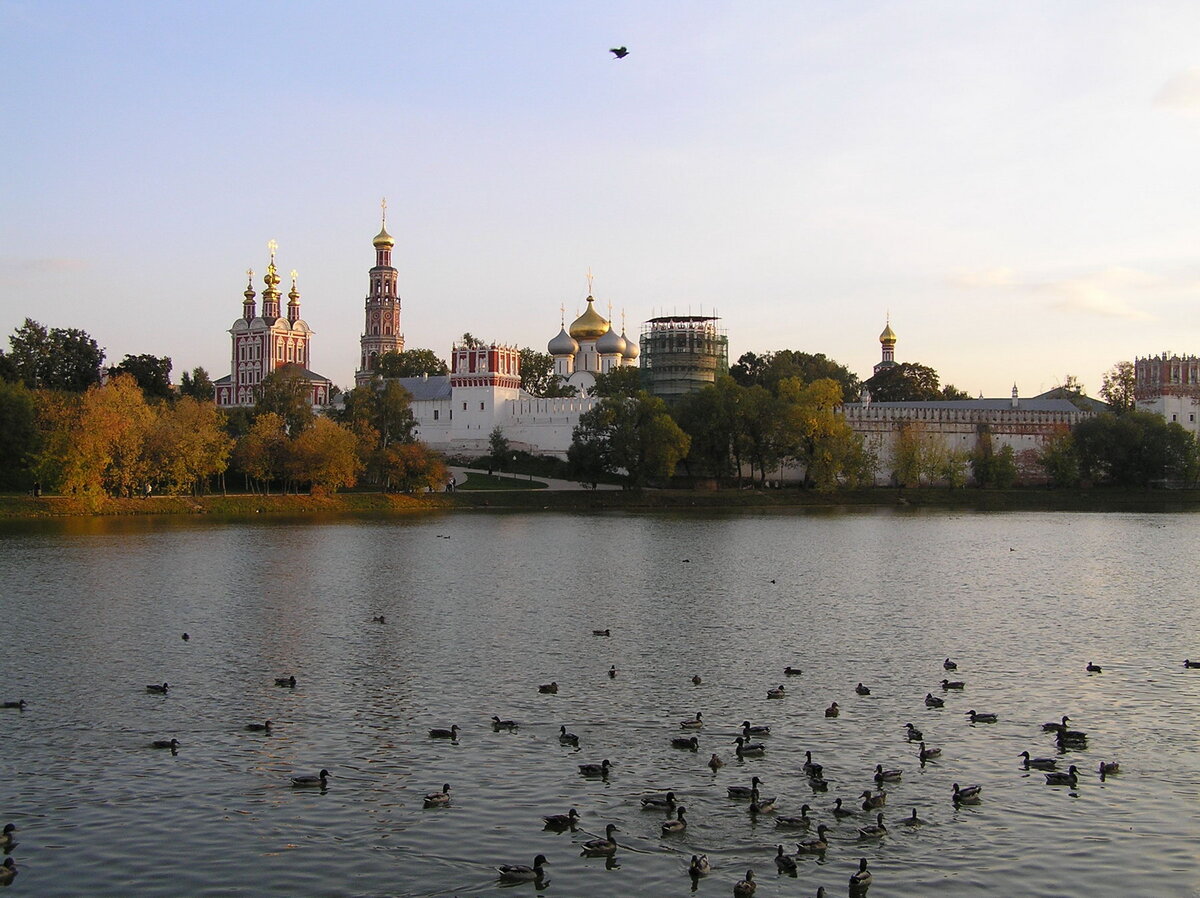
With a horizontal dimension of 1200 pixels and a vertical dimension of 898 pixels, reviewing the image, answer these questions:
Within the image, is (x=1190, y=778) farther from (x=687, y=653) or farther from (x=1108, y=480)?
(x=1108, y=480)

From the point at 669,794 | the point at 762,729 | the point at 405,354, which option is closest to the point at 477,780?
the point at 669,794

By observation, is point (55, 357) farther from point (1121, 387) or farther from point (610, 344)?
point (1121, 387)

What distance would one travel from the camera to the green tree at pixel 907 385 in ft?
369

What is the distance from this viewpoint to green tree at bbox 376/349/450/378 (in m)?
112

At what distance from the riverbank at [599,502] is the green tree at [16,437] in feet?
17.4

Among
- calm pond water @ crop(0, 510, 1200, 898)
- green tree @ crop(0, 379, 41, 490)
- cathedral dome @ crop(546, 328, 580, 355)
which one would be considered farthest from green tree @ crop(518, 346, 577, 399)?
calm pond water @ crop(0, 510, 1200, 898)

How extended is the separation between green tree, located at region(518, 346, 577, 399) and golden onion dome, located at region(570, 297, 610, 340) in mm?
4408

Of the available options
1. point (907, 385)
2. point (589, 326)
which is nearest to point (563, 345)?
point (589, 326)

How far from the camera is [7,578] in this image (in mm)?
32906

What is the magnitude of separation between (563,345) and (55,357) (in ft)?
144

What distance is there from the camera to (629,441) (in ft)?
238

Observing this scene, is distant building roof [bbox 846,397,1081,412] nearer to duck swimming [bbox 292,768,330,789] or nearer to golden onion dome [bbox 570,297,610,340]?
golden onion dome [bbox 570,297,610,340]

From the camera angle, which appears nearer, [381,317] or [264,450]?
[264,450]

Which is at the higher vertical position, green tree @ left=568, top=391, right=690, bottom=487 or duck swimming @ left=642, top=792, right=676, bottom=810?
green tree @ left=568, top=391, right=690, bottom=487
